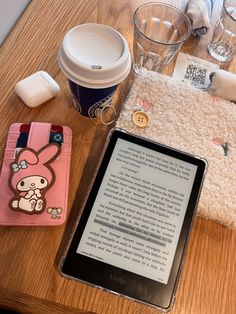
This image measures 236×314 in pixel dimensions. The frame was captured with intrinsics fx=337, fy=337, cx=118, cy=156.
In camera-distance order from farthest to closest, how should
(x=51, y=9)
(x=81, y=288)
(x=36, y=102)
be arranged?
(x=51, y=9) → (x=36, y=102) → (x=81, y=288)

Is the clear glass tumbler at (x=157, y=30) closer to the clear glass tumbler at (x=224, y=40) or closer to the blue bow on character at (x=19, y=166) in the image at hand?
the clear glass tumbler at (x=224, y=40)

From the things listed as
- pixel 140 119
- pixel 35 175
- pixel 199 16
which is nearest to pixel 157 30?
pixel 199 16

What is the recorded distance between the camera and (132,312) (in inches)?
15.5

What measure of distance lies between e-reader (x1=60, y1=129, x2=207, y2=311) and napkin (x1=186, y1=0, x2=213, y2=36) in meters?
0.28

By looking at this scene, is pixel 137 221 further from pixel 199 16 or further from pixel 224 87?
pixel 199 16

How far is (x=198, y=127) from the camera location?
0.51 meters

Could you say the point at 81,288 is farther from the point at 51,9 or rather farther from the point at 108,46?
the point at 51,9

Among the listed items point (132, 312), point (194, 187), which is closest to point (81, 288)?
point (132, 312)

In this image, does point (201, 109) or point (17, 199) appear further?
point (201, 109)

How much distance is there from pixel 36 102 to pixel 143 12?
0.79 ft

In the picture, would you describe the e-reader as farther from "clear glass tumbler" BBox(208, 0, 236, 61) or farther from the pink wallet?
"clear glass tumbler" BBox(208, 0, 236, 61)

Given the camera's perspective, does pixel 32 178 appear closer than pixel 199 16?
Yes

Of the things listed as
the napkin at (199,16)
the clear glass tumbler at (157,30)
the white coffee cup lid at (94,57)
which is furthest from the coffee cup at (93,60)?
the napkin at (199,16)

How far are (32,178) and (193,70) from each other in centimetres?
35
